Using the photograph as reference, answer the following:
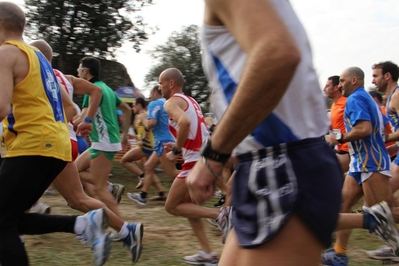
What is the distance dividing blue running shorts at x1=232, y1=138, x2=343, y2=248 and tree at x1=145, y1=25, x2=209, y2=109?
3128cm

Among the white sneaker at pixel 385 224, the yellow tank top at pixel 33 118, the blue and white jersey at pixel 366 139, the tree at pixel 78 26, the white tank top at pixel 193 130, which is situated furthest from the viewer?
the tree at pixel 78 26

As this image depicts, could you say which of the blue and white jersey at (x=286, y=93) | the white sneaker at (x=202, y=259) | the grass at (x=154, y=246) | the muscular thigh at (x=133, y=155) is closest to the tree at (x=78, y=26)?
the muscular thigh at (x=133, y=155)

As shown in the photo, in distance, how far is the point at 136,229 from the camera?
4629 millimetres

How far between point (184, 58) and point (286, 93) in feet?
108

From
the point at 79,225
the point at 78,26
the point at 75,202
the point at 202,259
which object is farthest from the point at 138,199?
the point at 78,26

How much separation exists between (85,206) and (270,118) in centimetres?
310

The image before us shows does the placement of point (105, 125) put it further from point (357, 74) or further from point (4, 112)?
point (4, 112)

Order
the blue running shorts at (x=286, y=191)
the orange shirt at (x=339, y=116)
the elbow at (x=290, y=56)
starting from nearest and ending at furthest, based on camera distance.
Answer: the elbow at (x=290, y=56), the blue running shorts at (x=286, y=191), the orange shirt at (x=339, y=116)

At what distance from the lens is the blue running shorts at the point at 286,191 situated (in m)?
1.67

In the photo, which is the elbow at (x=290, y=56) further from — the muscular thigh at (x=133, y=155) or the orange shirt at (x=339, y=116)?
the muscular thigh at (x=133, y=155)

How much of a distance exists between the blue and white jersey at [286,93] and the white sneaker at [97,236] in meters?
2.47

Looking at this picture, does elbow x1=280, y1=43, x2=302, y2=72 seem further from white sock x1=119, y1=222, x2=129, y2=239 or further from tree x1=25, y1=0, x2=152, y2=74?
tree x1=25, y1=0, x2=152, y2=74

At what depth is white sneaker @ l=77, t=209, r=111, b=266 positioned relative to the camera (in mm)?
3992

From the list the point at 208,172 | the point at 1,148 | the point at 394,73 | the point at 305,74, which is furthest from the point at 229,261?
the point at 394,73
